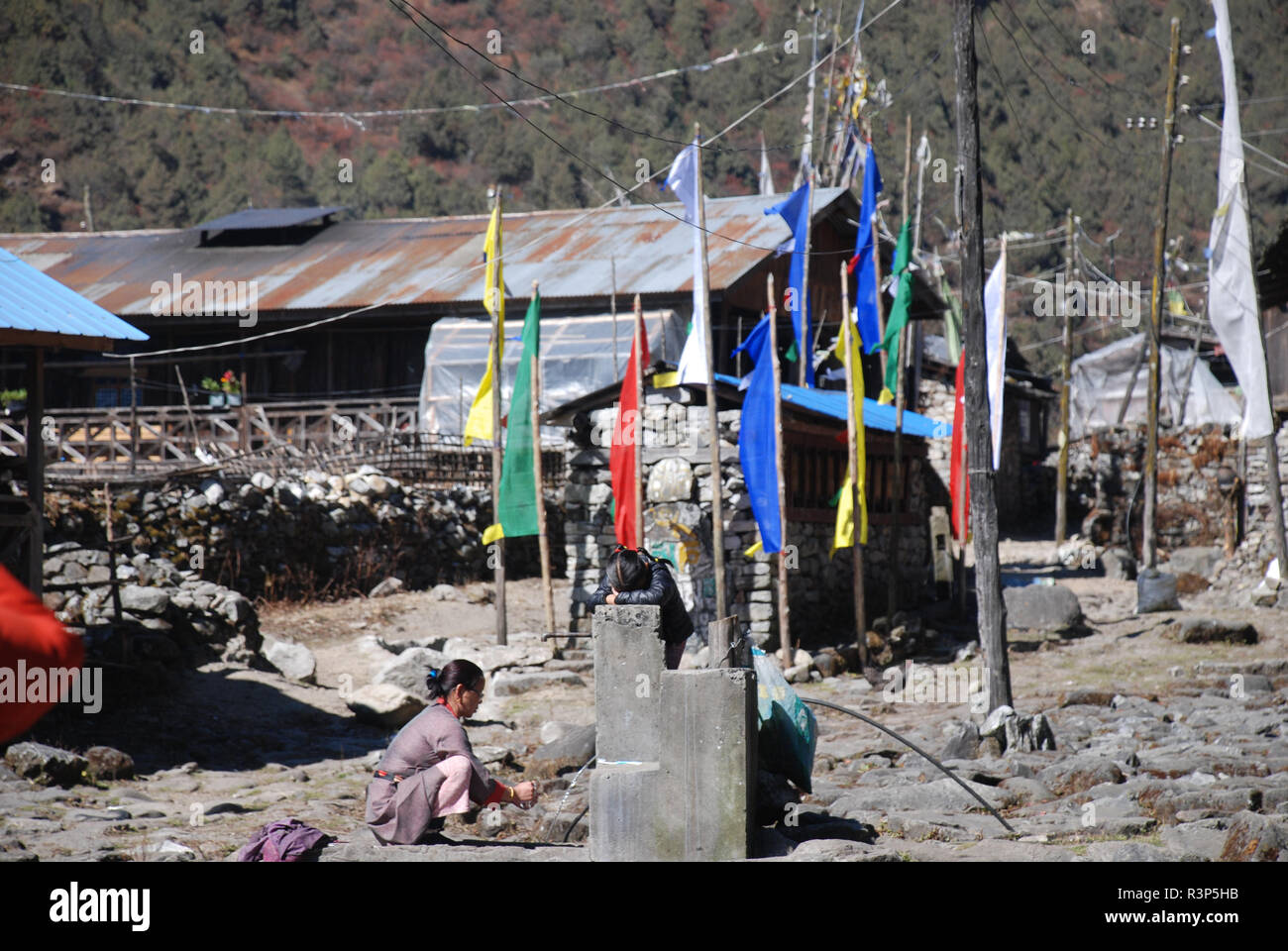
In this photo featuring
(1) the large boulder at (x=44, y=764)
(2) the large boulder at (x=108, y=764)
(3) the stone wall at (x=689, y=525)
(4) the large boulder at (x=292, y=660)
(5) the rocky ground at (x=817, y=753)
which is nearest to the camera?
(5) the rocky ground at (x=817, y=753)

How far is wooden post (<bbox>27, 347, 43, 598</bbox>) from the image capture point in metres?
11.1

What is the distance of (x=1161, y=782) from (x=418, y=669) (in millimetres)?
7964

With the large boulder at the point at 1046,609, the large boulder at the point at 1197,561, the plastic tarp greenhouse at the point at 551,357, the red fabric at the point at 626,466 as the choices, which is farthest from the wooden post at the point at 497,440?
the large boulder at the point at 1197,561

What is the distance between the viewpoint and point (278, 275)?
27.7 metres

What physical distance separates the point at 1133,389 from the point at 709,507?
2660 centimetres

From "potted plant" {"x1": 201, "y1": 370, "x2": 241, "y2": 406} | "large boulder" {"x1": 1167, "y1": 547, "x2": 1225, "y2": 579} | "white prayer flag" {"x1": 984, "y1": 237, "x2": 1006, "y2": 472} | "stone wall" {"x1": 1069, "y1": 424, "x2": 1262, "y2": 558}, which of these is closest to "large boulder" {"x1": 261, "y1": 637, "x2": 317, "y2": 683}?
"white prayer flag" {"x1": 984, "y1": 237, "x2": 1006, "y2": 472}

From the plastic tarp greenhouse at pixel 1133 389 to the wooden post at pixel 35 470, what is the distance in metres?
32.2

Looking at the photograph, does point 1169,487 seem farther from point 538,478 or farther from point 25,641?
point 25,641

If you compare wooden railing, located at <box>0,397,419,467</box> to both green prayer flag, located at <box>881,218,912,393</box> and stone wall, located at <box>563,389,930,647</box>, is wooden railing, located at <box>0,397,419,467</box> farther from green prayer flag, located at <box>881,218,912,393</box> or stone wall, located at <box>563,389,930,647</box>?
green prayer flag, located at <box>881,218,912,393</box>

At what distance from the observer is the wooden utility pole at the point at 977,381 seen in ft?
38.3

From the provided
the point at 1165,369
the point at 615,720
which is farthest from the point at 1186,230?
the point at 615,720

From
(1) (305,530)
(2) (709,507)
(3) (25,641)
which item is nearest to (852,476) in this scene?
(2) (709,507)

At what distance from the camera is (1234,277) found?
13703 mm

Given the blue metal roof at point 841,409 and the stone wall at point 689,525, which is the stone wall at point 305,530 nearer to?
the stone wall at point 689,525
